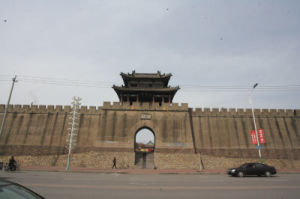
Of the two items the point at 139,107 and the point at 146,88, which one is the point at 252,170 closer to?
the point at 139,107

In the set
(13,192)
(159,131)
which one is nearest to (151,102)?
(159,131)

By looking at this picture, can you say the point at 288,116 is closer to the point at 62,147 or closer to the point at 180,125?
the point at 180,125

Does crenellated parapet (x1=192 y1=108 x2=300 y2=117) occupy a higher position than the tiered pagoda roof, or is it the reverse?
the tiered pagoda roof

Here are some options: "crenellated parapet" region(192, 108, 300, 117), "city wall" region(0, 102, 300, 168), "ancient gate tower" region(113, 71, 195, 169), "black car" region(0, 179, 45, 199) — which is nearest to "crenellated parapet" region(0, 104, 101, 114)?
"city wall" region(0, 102, 300, 168)

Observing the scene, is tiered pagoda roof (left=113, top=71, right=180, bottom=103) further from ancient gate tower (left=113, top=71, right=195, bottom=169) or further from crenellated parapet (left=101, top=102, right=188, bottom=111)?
crenellated parapet (left=101, top=102, right=188, bottom=111)

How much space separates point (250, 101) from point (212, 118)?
5493mm

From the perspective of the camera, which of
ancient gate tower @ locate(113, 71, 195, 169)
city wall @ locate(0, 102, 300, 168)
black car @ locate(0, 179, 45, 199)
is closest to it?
black car @ locate(0, 179, 45, 199)

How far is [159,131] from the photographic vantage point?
2111 cm

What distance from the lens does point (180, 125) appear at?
21484 mm

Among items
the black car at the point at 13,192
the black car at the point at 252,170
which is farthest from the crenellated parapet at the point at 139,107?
the black car at the point at 13,192

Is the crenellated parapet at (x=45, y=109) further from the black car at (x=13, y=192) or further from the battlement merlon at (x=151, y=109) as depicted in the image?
the black car at (x=13, y=192)

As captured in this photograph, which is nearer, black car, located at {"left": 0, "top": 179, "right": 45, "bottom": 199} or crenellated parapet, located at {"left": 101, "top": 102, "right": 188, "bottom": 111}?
black car, located at {"left": 0, "top": 179, "right": 45, "bottom": 199}

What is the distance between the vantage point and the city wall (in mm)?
20469

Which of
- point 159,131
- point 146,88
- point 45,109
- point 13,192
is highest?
point 146,88
